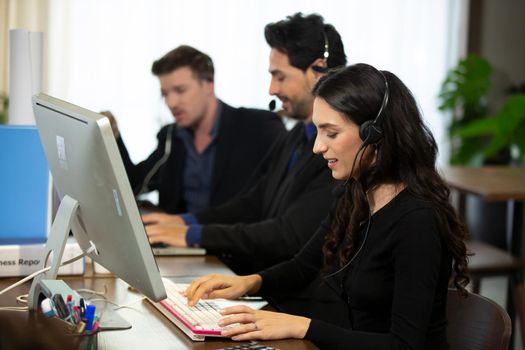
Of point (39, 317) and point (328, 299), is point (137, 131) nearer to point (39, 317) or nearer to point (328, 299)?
point (328, 299)

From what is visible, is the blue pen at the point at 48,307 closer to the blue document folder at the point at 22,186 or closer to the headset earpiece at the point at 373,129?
the blue document folder at the point at 22,186

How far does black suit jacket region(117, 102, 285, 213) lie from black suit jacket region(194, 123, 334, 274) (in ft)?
1.72

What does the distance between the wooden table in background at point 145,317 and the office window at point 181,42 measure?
256cm

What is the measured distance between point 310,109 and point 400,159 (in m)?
0.80

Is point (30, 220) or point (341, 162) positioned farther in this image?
point (30, 220)

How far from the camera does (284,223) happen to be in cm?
228

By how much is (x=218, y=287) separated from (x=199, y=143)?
4.90 ft

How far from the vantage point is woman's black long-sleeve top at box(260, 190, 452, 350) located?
1.47 meters

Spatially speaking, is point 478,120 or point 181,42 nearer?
point 181,42

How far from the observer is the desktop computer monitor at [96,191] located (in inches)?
49.9

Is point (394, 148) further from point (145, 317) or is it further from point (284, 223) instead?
point (284, 223)

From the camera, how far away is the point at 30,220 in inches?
77.6

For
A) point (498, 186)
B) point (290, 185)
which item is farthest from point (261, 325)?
point (498, 186)

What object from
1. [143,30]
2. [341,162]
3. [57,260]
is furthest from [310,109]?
[143,30]
